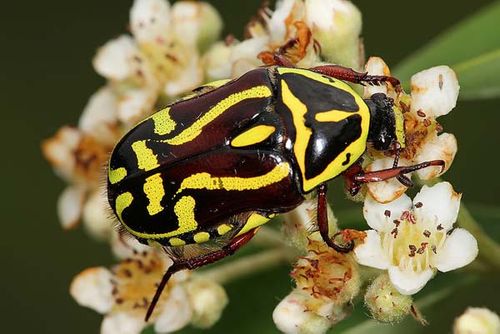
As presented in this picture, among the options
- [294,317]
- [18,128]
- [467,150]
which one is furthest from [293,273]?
[18,128]

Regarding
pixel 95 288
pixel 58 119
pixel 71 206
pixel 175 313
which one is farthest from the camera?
pixel 58 119

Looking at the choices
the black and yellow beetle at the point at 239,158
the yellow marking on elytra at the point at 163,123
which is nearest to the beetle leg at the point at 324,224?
the black and yellow beetle at the point at 239,158

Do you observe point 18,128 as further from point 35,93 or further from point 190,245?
point 190,245

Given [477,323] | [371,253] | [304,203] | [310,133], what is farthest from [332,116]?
[477,323]

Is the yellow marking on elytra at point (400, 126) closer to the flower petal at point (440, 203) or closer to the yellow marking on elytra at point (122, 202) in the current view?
the flower petal at point (440, 203)

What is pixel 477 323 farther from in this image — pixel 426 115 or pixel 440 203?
pixel 426 115

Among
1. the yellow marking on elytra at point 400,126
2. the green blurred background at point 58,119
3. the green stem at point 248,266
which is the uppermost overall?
the yellow marking on elytra at point 400,126

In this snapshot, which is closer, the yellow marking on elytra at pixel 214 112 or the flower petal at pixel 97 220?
the yellow marking on elytra at pixel 214 112
